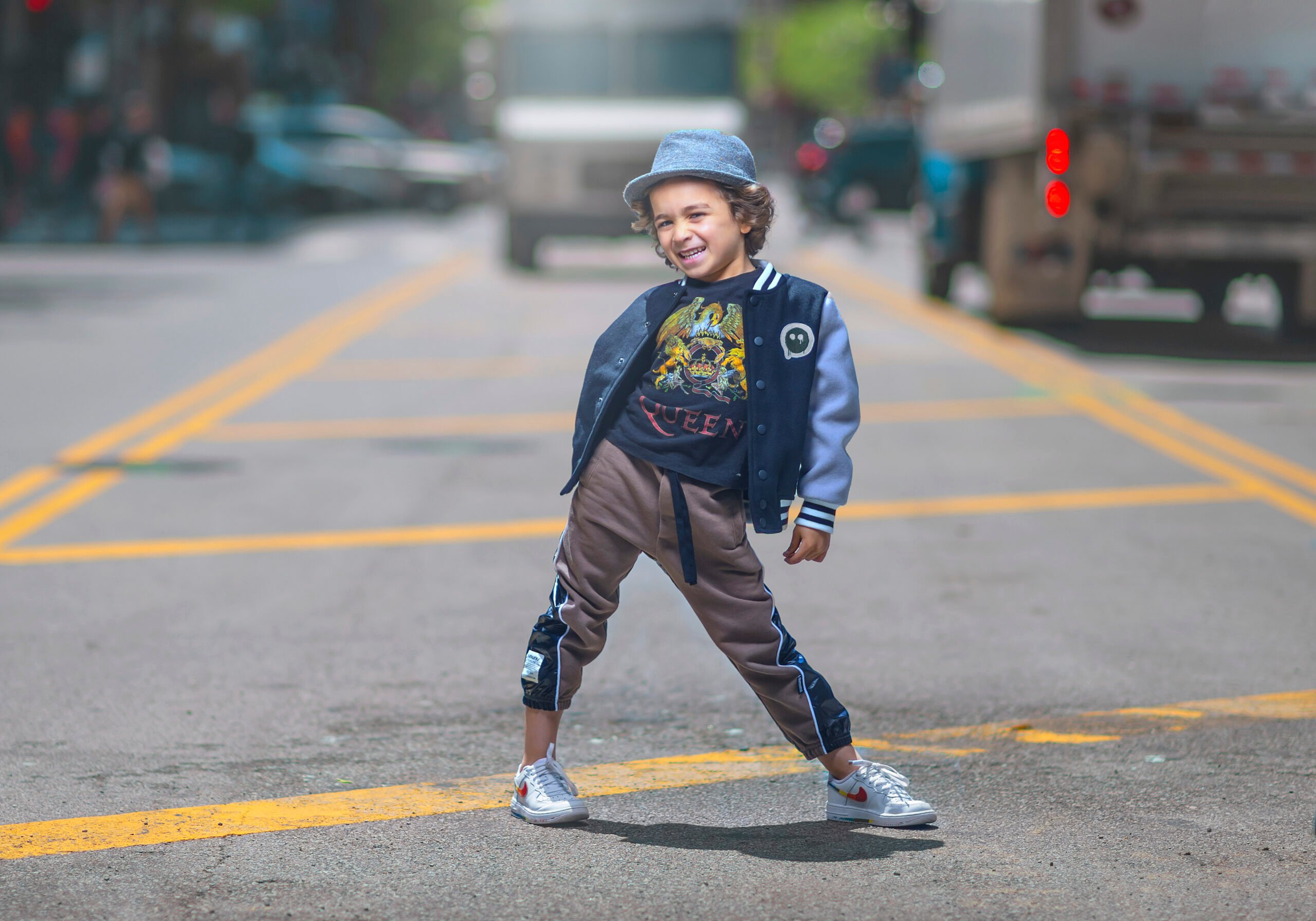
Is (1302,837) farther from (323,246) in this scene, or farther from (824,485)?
(323,246)

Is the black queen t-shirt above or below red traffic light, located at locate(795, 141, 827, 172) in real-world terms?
below

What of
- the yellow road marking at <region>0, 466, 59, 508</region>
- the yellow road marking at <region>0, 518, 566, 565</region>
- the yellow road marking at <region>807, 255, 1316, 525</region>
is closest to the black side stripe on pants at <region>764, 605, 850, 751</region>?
the yellow road marking at <region>0, 518, 566, 565</region>

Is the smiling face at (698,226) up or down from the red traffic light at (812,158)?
down

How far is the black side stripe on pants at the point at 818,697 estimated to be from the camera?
A: 165 inches

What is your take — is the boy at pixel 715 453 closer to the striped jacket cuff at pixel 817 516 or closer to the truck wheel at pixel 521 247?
the striped jacket cuff at pixel 817 516

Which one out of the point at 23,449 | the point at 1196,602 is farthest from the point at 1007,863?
the point at 23,449

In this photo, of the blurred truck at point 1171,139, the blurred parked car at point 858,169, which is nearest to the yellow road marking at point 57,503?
the blurred truck at point 1171,139

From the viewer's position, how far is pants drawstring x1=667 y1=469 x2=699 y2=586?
4.12 m

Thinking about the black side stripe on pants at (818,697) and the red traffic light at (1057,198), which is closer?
the black side stripe on pants at (818,697)

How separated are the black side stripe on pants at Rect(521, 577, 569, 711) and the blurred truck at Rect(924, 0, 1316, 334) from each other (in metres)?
10.7

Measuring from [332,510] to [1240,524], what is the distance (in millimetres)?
3771

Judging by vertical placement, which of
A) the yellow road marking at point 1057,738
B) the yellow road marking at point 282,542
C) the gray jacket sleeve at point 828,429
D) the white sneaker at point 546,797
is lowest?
the yellow road marking at point 1057,738

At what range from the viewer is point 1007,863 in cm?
399

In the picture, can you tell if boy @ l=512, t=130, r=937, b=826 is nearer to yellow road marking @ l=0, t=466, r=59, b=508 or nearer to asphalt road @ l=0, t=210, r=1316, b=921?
asphalt road @ l=0, t=210, r=1316, b=921
